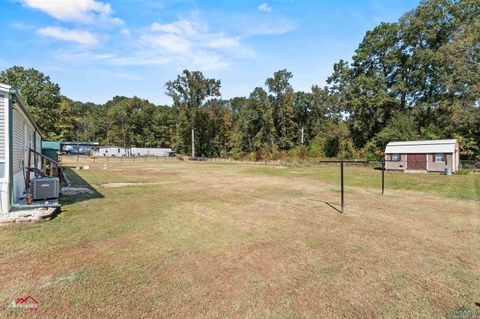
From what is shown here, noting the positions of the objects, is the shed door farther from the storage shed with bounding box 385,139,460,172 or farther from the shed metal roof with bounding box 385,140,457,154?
the shed metal roof with bounding box 385,140,457,154

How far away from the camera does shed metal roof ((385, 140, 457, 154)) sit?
2144 cm

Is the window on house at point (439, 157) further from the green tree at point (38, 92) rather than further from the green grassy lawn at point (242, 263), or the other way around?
the green tree at point (38, 92)

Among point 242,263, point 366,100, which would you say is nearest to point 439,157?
point 366,100

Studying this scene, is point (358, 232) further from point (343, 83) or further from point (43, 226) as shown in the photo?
point (343, 83)

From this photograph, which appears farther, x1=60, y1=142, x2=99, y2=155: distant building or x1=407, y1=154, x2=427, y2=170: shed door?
x1=60, y1=142, x2=99, y2=155: distant building

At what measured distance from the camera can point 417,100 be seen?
32.3m

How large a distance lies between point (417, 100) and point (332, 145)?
12.1 meters

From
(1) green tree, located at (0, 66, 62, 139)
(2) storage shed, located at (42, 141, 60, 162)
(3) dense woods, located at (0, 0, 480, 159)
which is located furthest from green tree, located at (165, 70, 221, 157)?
(2) storage shed, located at (42, 141, 60, 162)

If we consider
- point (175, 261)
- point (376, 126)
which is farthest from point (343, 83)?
point (175, 261)

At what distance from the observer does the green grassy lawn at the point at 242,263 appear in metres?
2.99

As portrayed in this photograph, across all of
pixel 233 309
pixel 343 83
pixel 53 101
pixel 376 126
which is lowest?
pixel 233 309

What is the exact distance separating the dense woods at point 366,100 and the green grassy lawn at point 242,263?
926 inches

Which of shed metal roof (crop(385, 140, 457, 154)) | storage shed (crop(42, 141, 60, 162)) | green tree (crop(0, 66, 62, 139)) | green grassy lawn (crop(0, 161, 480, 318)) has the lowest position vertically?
green grassy lawn (crop(0, 161, 480, 318))

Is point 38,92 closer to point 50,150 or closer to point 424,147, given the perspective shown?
point 50,150
